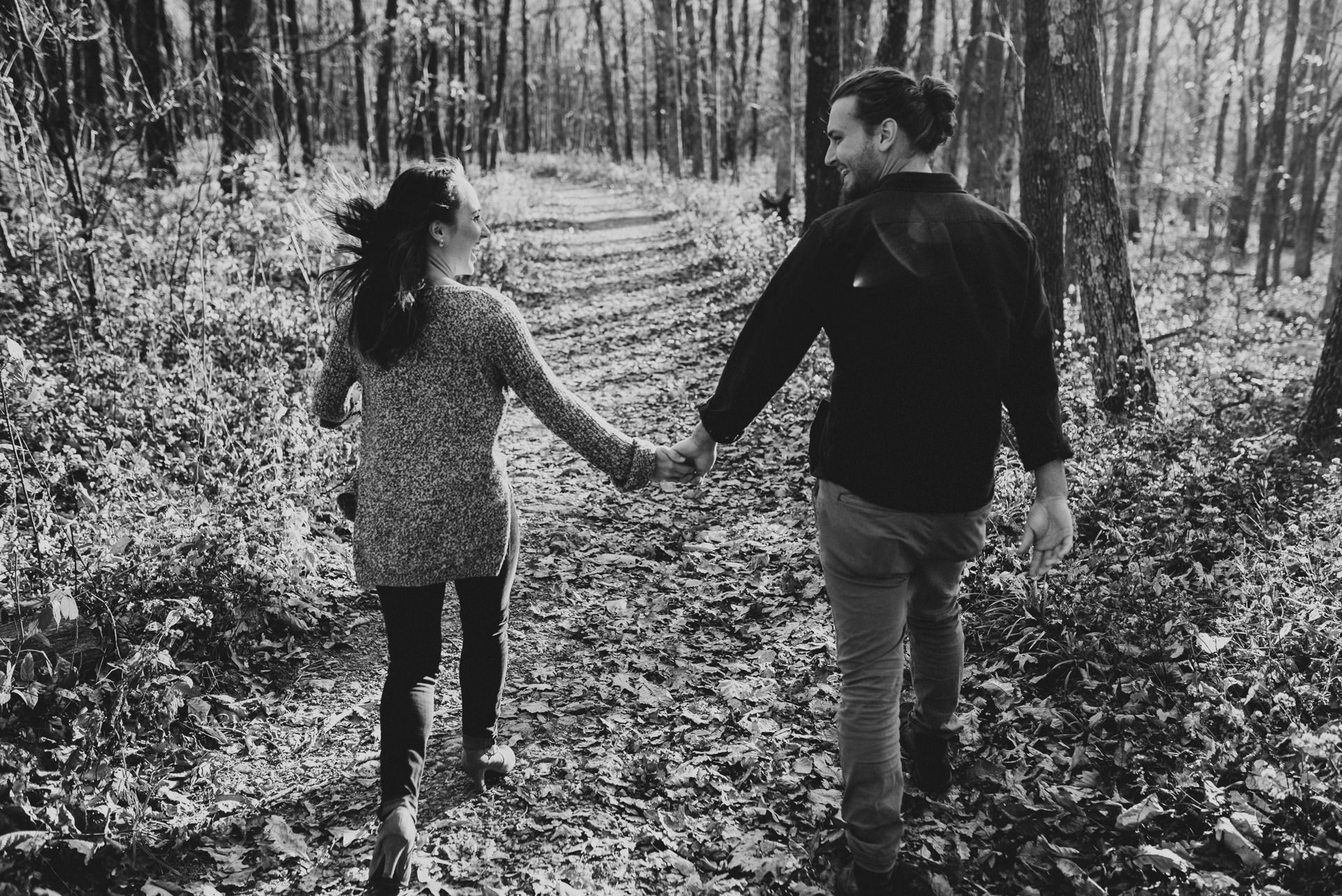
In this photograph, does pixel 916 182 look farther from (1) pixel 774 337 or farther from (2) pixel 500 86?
(2) pixel 500 86

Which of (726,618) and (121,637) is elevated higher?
(121,637)

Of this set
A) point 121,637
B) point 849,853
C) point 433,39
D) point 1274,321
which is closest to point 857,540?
point 849,853

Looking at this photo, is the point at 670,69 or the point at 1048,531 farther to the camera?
the point at 670,69

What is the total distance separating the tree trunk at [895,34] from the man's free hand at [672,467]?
31.0ft

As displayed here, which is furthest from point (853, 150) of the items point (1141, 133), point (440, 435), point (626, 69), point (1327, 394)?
point (626, 69)

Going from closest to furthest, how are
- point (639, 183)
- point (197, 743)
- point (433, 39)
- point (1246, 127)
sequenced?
1. point (197, 743)
2. point (433, 39)
3. point (1246, 127)
4. point (639, 183)

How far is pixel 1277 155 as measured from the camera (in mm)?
19672

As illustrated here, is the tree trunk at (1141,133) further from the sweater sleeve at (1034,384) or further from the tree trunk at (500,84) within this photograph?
the sweater sleeve at (1034,384)

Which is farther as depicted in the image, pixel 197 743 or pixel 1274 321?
pixel 1274 321

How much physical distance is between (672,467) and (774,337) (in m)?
0.62

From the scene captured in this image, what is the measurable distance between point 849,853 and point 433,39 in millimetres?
19152

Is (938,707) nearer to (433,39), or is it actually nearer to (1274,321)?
(1274,321)

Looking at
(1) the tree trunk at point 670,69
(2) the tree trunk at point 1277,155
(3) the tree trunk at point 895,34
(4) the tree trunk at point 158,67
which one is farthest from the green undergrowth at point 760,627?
(1) the tree trunk at point 670,69

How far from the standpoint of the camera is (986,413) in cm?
265
